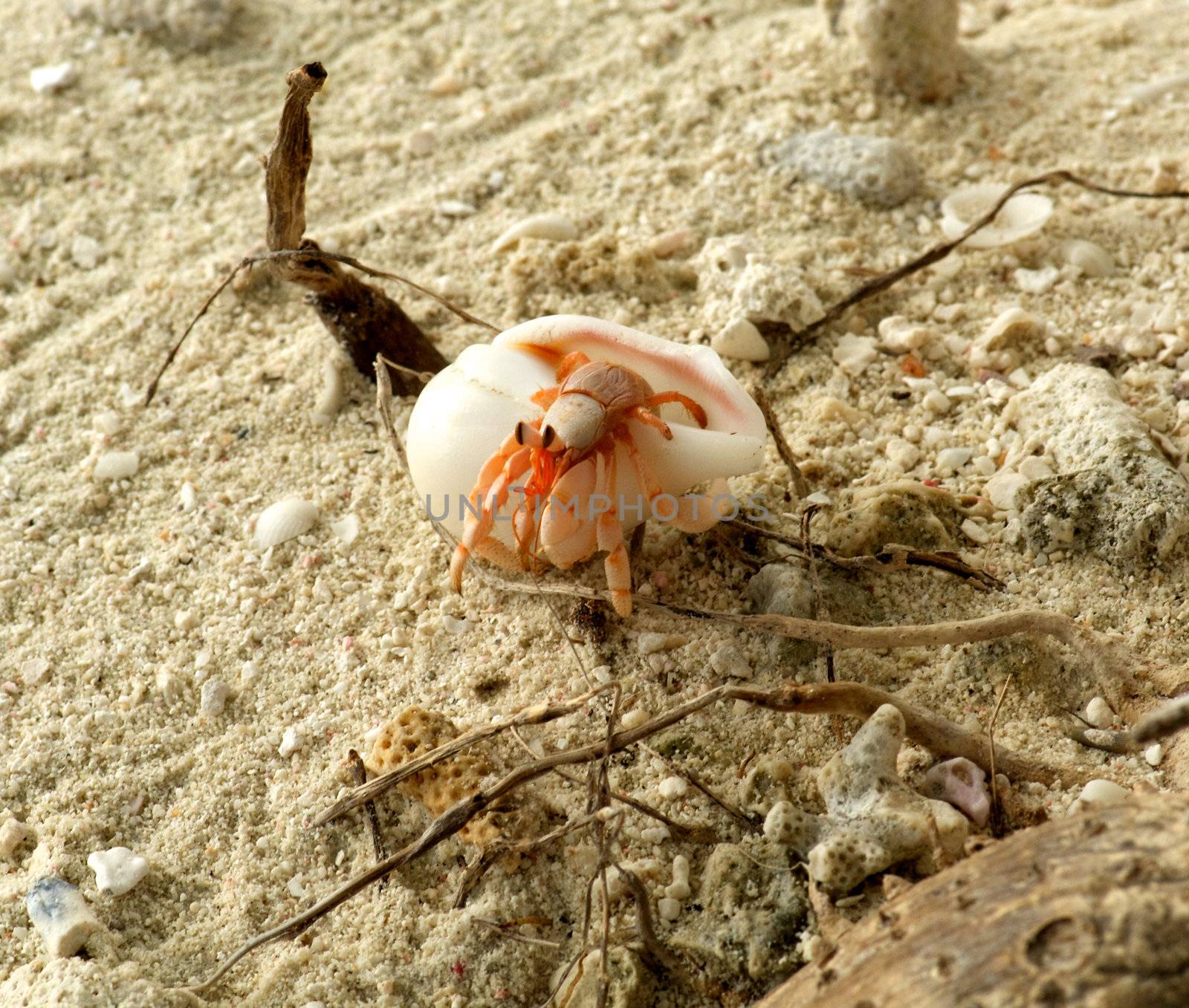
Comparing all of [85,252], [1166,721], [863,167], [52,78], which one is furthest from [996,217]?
[52,78]

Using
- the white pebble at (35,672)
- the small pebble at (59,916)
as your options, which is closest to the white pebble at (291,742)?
the small pebble at (59,916)

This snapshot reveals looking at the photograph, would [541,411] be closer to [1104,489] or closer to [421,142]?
[1104,489]

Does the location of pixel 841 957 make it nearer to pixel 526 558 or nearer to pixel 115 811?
pixel 526 558

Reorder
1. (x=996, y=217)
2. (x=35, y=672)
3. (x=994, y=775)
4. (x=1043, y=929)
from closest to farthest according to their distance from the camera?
(x=1043, y=929), (x=994, y=775), (x=35, y=672), (x=996, y=217)

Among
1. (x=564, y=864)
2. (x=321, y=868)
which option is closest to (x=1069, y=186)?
(x=564, y=864)

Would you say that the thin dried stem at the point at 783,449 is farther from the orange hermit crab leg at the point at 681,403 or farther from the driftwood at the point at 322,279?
the driftwood at the point at 322,279

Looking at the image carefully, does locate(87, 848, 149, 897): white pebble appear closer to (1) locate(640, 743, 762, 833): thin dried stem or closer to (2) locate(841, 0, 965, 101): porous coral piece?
(1) locate(640, 743, 762, 833): thin dried stem
